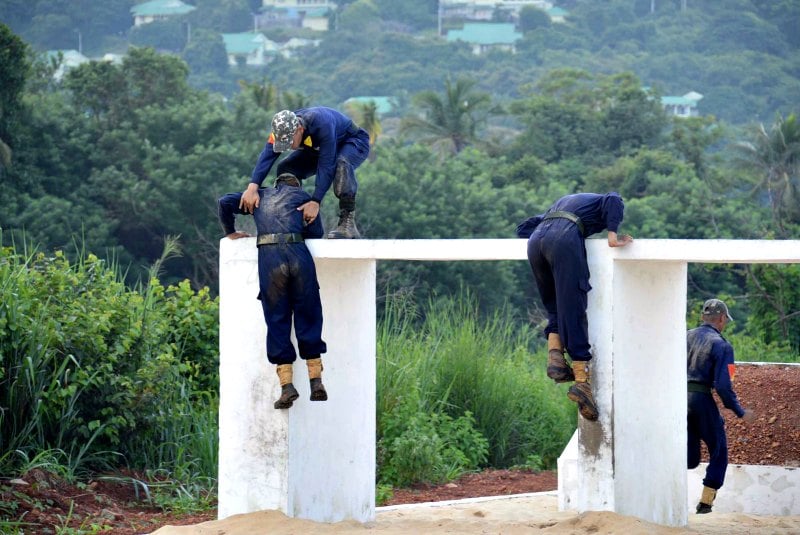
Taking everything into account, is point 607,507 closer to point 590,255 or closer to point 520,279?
point 590,255

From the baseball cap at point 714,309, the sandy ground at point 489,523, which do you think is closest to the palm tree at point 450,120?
the baseball cap at point 714,309

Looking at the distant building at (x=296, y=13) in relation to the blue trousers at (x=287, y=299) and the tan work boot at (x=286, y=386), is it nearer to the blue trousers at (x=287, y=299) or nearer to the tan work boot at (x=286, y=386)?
the blue trousers at (x=287, y=299)

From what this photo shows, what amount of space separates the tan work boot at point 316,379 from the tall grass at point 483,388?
4734 millimetres

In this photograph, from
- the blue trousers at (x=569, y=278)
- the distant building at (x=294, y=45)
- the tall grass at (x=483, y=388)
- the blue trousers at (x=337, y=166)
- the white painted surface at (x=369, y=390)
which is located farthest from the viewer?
the distant building at (x=294, y=45)

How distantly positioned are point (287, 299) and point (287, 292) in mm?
40

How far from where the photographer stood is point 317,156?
826cm

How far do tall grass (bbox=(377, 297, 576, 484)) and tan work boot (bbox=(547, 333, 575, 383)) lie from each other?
4903 mm

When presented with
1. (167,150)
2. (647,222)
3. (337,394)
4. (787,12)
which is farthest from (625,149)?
(787,12)

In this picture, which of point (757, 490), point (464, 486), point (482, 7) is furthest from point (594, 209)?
point (482, 7)

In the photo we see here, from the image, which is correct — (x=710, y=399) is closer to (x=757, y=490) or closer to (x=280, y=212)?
(x=757, y=490)

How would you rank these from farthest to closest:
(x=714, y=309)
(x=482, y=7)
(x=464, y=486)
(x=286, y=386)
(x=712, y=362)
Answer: (x=482, y=7) → (x=464, y=486) → (x=714, y=309) → (x=712, y=362) → (x=286, y=386)

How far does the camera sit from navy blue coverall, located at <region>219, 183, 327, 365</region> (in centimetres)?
755

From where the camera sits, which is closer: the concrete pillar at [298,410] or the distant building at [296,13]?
the concrete pillar at [298,410]

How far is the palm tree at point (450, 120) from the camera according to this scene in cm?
6172
